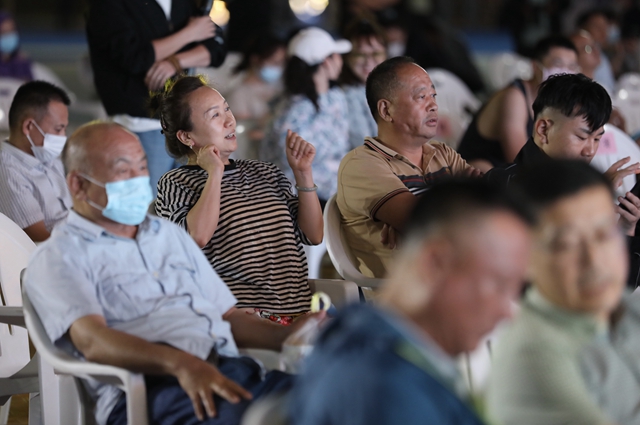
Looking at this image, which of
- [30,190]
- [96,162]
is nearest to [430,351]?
[96,162]

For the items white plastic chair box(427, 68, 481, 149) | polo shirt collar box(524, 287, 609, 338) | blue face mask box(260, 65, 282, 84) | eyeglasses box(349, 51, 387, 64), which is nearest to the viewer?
polo shirt collar box(524, 287, 609, 338)

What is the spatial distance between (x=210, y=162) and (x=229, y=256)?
0.91ft

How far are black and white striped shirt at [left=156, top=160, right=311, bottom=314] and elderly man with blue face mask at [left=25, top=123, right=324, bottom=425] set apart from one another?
12.3 inches

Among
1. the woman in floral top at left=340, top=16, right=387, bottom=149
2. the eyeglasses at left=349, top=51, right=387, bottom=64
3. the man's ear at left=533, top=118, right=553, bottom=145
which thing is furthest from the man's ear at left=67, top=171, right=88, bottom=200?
the eyeglasses at left=349, top=51, right=387, bottom=64

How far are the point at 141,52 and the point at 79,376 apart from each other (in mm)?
1955

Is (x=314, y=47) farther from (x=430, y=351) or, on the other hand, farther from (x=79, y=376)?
(x=430, y=351)

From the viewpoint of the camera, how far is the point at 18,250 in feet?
8.77

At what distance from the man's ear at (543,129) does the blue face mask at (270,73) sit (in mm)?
3290

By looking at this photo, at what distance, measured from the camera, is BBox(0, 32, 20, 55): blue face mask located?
623cm

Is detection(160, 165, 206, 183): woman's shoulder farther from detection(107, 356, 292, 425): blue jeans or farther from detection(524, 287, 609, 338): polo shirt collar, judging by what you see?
detection(524, 287, 609, 338): polo shirt collar

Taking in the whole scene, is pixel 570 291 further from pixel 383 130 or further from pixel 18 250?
pixel 18 250

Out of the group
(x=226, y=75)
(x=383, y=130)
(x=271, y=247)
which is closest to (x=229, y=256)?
(x=271, y=247)

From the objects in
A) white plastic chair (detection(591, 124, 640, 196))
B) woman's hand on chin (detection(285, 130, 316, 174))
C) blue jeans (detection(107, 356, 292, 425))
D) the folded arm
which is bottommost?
white plastic chair (detection(591, 124, 640, 196))

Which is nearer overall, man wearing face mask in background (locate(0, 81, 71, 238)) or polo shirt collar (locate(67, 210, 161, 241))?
polo shirt collar (locate(67, 210, 161, 241))
